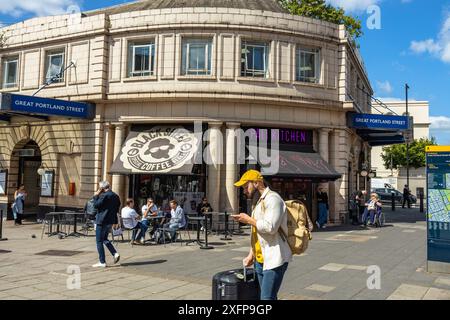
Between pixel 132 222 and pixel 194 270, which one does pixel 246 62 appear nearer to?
pixel 132 222

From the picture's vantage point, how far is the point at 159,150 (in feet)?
51.8

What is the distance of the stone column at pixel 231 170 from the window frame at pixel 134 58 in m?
4.18

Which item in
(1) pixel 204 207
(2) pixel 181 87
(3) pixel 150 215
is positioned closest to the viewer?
(3) pixel 150 215

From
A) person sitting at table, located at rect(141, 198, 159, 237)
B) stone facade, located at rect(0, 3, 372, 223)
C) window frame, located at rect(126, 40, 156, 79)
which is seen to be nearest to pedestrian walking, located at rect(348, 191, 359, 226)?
stone facade, located at rect(0, 3, 372, 223)

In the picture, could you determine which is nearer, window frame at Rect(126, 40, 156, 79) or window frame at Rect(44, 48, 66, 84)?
window frame at Rect(126, 40, 156, 79)

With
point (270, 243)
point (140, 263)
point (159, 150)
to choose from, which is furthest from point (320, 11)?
point (270, 243)

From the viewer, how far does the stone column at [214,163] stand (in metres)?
15.9

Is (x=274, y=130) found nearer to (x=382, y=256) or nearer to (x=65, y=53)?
(x=382, y=256)

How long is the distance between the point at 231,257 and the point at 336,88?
1072 centimetres

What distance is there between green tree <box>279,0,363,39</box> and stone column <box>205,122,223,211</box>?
14012 mm

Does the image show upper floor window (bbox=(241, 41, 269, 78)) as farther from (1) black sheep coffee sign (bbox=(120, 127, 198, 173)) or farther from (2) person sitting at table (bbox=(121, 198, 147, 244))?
(2) person sitting at table (bbox=(121, 198, 147, 244))

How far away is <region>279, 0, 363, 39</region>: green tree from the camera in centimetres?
2667

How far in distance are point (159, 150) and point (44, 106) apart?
492 cm

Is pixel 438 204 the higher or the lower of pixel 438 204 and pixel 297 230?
the higher
